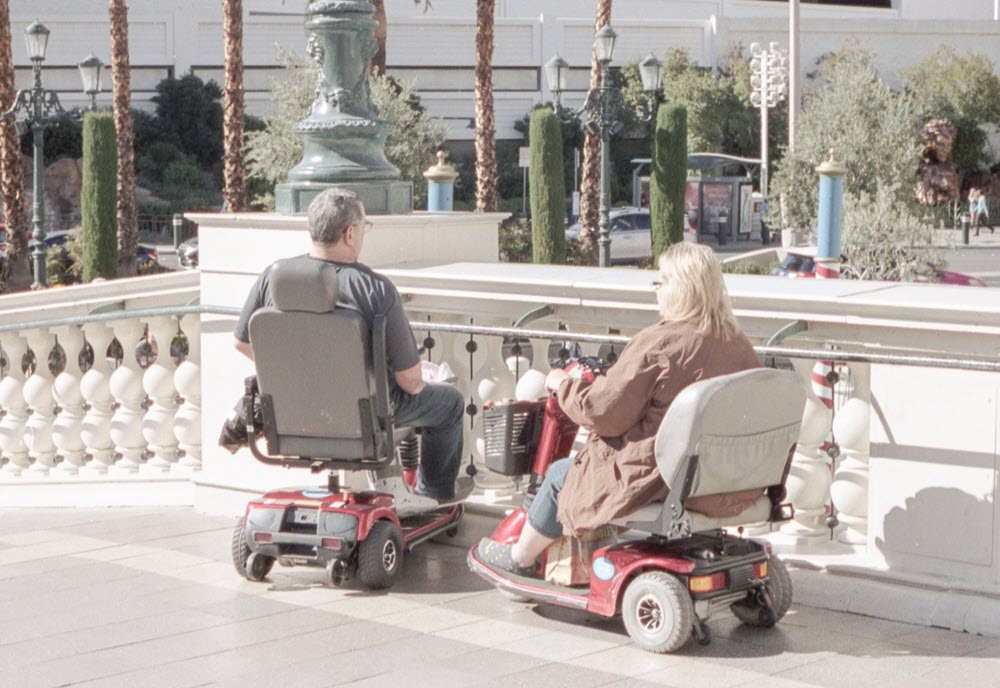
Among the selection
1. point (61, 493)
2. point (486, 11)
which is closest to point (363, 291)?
point (61, 493)

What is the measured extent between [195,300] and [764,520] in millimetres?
3667

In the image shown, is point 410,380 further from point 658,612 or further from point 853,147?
point 853,147

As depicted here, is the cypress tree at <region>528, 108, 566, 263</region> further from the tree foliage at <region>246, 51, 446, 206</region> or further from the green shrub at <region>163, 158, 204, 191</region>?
the green shrub at <region>163, 158, 204, 191</region>

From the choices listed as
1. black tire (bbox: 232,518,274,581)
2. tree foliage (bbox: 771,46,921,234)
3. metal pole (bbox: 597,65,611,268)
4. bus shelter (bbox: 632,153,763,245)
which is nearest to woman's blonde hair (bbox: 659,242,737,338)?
black tire (bbox: 232,518,274,581)

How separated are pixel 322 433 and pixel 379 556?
0.54 meters

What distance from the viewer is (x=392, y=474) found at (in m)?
6.30

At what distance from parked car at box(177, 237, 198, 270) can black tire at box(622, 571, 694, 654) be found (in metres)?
29.7

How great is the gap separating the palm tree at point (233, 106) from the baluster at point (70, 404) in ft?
77.7

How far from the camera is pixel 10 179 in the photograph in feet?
97.1

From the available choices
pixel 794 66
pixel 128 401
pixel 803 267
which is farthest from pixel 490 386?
pixel 794 66

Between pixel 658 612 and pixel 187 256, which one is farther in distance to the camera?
pixel 187 256

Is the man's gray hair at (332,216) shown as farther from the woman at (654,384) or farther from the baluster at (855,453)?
the baluster at (855,453)

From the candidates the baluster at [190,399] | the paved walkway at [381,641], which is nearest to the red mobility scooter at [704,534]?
the paved walkway at [381,641]

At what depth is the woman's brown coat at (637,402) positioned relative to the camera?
5.09 meters
